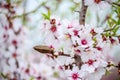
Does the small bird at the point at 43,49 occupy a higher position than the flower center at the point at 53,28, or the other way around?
the flower center at the point at 53,28

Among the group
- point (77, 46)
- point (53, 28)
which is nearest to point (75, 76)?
point (77, 46)

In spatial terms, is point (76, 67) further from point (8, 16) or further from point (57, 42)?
point (8, 16)

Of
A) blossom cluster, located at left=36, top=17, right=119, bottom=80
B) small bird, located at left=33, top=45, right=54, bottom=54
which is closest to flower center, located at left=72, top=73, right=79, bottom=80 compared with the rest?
blossom cluster, located at left=36, top=17, right=119, bottom=80

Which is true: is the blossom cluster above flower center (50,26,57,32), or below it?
below

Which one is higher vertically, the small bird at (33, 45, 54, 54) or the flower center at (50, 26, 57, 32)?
the flower center at (50, 26, 57, 32)

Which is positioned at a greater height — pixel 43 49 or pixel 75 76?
pixel 43 49

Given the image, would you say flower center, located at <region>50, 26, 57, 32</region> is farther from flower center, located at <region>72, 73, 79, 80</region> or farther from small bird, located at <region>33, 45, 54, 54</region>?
flower center, located at <region>72, 73, 79, 80</region>

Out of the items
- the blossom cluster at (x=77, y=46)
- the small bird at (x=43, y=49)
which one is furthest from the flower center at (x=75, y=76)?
the small bird at (x=43, y=49)

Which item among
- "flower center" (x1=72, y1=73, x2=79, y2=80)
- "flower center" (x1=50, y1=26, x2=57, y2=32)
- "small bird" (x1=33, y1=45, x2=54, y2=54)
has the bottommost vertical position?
"flower center" (x1=72, y1=73, x2=79, y2=80)

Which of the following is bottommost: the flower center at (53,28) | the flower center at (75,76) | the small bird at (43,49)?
the flower center at (75,76)

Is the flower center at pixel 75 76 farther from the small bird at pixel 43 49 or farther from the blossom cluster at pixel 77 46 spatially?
the small bird at pixel 43 49

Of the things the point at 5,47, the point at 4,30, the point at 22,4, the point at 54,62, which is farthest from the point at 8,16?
the point at 54,62

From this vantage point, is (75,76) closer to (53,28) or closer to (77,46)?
(77,46)
